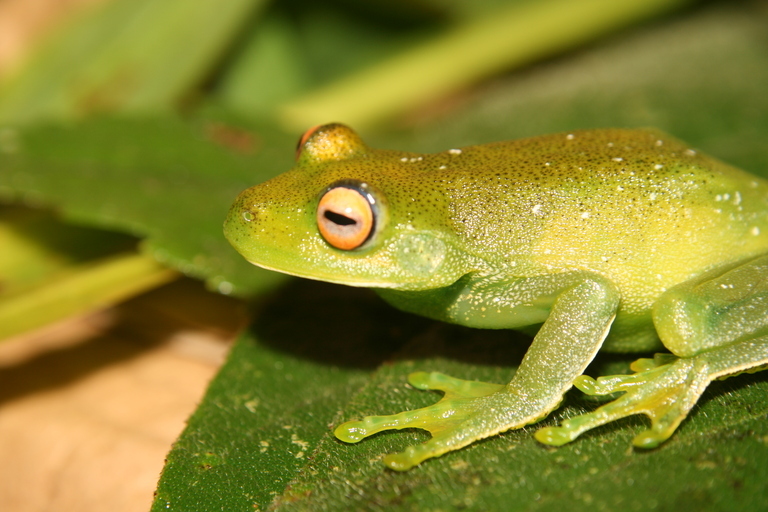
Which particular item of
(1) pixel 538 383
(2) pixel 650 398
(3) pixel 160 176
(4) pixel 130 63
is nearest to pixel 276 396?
(1) pixel 538 383

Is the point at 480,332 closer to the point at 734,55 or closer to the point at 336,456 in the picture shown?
the point at 336,456

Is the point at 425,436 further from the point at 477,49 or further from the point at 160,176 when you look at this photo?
the point at 477,49

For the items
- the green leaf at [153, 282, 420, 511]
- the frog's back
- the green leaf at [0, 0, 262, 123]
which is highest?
the frog's back

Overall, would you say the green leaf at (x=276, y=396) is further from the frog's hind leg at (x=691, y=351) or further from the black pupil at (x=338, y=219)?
the frog's hind leg at (x=691, y=351)

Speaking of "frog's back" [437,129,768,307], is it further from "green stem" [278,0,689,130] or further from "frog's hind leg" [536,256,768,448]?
"green stem" [278,0,689,130]

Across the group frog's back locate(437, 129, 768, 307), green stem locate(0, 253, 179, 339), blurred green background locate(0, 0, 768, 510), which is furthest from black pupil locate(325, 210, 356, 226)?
green stem locate(0, 253, 179, 339)

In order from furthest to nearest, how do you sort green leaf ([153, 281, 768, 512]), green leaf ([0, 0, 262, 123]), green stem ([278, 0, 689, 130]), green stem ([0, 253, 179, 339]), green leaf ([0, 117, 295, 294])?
green stem ([278, 0, 689, 130]) < green leaf ([0, 0, 262, 123]) < green leaf ([0, 117, 295, 294]) < green stem ([0, 253, 179, 339]) < green leaf ([153, 281, 768, 512])

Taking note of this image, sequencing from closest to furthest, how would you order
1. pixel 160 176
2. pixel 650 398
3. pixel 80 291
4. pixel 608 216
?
1. pixel 650 398
2. pixel 608 216
3. pixel 80 291
4. pixel 160 176
